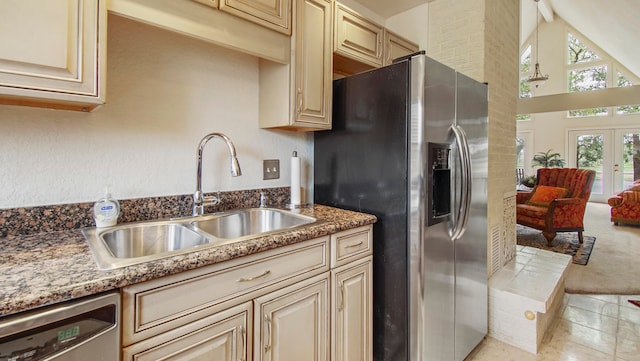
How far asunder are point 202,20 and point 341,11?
90 centimetres

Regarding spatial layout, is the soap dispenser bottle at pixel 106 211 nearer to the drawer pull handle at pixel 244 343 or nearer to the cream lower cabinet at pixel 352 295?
the drawer pull handle at pixel 244 343

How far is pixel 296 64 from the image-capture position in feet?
5.23

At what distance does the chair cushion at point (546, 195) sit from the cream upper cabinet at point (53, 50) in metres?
5.11

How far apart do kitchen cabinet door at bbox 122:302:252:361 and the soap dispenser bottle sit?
2.09 ft

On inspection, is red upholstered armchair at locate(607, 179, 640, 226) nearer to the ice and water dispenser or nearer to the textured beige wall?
the textured beige wall

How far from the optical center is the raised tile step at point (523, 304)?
1.88 meters

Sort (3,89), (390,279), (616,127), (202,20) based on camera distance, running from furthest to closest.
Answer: (616,127)
(390,279)
(202,20)
(3,89)

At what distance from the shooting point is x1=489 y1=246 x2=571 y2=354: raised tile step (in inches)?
→ 73.9

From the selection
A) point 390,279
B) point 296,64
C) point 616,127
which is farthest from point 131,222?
point 616,127

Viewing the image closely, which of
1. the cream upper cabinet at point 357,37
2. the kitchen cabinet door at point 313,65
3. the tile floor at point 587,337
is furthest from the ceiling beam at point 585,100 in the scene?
the kitchen cabinet door at point 313,65

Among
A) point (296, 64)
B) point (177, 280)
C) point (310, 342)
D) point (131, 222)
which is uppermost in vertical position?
point (296, 64)

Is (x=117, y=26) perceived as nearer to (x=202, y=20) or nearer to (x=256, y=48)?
(x=202, y=20)

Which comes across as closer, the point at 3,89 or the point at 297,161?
the point at 3,89

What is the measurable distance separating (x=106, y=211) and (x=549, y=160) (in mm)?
10092
